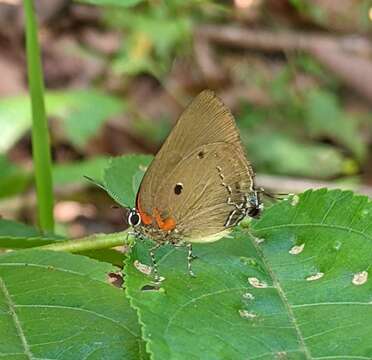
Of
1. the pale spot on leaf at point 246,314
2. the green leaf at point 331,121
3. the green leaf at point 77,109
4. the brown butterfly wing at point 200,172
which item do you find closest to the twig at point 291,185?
the green leaf at point 77,109

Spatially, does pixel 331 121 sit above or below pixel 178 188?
below

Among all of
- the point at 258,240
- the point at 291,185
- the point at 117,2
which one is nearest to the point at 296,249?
the point at 258,240

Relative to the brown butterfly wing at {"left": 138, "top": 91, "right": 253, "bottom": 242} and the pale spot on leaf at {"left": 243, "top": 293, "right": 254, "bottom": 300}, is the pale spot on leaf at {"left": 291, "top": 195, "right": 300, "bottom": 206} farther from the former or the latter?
the pale spot on leaf at {"left": 243, "top": 293, "right": 254, "bottom": 300}

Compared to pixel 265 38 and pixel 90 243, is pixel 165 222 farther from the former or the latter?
pixel 265 38

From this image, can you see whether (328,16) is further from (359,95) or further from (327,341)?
(327,341)

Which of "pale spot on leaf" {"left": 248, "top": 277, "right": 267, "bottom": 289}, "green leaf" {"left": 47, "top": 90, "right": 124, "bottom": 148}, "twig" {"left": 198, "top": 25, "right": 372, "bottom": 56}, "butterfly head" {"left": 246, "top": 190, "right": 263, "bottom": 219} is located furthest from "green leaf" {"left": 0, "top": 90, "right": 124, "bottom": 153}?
"pale spot on leaf" {"left": 248, "top": 277, "right": 267, "bottom": 289}

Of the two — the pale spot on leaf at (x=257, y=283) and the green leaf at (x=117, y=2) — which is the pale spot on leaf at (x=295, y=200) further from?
the green leaf at (x=117, y=2)

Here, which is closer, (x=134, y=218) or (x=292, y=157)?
(x=134, y=218)
